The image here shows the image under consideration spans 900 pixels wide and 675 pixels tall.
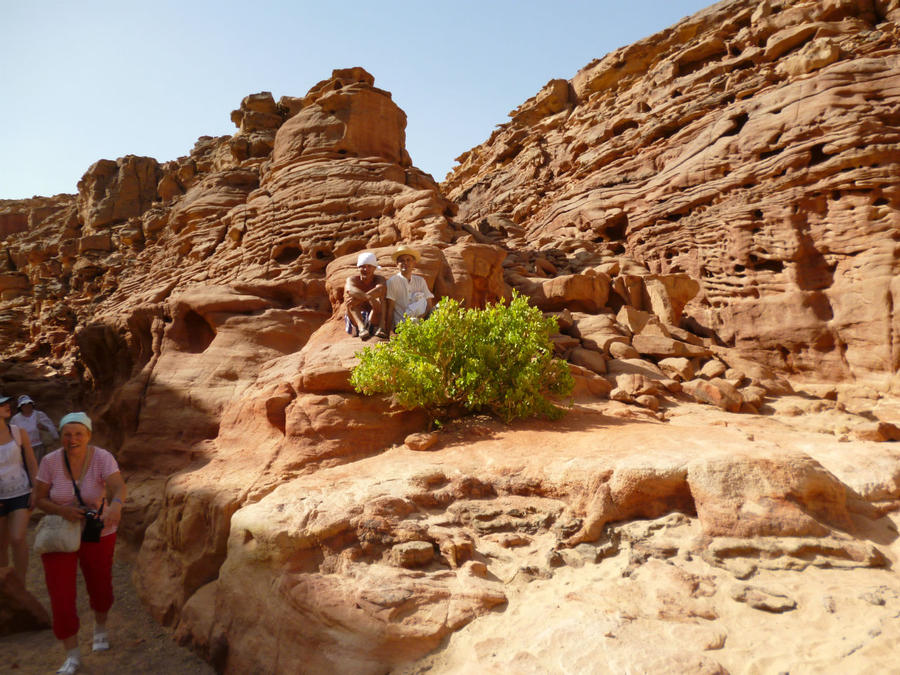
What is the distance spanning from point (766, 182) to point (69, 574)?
15.5 meters

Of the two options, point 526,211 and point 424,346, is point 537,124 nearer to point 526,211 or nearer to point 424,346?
point 526,211

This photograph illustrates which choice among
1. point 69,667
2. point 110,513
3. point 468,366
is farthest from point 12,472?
point 468,366

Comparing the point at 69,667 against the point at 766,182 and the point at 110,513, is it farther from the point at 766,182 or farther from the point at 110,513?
the point at 766,182

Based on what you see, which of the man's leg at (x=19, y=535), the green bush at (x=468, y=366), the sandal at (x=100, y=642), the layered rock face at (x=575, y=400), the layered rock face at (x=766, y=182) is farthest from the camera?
the layered rock face at (x=766, y=182)

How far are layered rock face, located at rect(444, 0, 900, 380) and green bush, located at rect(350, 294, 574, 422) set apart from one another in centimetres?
796

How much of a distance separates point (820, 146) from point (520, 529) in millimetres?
13268

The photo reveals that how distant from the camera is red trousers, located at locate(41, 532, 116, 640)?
433 cm

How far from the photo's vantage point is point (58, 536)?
427 centimetres

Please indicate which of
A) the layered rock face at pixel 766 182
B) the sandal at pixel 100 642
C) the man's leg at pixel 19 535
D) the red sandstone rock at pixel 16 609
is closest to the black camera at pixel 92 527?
the sandal at pixel 100 642

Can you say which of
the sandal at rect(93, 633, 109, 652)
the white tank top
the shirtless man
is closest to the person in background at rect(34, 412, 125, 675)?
the sandal at rect(93, 633, 109, 652)

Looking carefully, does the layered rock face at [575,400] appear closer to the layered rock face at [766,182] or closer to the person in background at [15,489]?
the layered rock face at [766,182]

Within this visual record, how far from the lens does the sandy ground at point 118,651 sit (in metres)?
4.76

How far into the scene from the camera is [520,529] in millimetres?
4570

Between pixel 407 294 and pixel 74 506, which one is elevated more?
pixel 407 294
